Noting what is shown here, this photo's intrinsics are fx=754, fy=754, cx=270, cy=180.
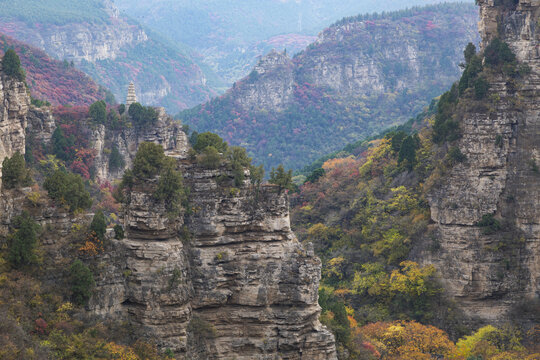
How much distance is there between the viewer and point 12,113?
234 feet

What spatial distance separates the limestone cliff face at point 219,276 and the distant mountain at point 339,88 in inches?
4709

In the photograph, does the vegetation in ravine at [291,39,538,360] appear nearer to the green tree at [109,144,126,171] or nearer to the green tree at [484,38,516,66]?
the green tree at [484,38,516,66]

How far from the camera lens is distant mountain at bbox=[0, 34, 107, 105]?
121m

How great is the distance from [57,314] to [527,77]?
4901 centimetres

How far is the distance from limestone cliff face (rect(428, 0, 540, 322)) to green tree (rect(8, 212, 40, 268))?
41643 mm

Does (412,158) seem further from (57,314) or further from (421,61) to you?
(421,61)

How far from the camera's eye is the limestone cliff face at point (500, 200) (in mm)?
68250

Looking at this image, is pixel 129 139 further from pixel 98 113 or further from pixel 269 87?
pixel 269 87

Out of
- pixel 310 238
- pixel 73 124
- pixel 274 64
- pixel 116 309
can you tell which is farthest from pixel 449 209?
pixel 274 64

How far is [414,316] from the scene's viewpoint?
6775 cm

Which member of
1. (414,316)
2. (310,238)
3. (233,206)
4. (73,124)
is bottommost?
(414,316)

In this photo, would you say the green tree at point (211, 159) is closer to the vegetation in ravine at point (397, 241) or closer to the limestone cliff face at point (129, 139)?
the vegetation in ravine at point (397, 241)

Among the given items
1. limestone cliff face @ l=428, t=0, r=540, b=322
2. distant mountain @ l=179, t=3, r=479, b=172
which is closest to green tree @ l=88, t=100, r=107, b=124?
limestone cliff face @ l=428, t=0, r=540, b=322

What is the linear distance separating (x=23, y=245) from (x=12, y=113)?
35.0 m
